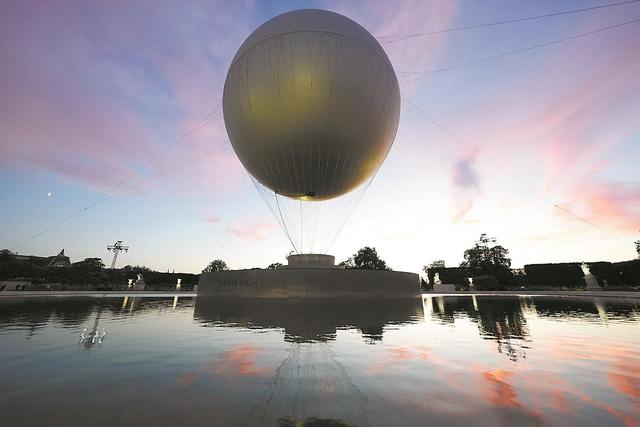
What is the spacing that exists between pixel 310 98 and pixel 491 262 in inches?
2855

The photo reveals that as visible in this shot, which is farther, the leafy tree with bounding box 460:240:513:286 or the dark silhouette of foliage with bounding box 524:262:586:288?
the leafy tree with bounding box 460:240:513:286

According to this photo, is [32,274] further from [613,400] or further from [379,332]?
[613,400]

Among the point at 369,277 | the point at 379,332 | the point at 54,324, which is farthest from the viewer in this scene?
the point at 369,277

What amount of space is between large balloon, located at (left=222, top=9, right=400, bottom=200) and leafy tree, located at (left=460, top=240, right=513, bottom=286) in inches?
2542

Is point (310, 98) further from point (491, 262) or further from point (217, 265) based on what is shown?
point (217, 265)

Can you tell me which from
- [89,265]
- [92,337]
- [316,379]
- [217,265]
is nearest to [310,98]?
[92,337]

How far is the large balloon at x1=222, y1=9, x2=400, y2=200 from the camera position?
48.8ft

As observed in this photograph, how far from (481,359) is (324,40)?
15060mm

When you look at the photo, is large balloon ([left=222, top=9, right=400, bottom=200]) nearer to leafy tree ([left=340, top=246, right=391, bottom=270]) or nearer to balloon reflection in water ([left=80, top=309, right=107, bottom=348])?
balloon reflection in water ([left=80, top=309, right=107, bottom=348])

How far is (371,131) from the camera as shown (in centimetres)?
1670

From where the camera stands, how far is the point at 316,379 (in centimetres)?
458

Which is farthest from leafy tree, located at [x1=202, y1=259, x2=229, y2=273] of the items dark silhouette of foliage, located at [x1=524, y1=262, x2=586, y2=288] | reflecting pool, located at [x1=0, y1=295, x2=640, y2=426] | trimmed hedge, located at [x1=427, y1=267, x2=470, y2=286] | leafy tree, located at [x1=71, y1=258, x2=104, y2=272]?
reflecting pool, located at [x1=0, y1=295, x2=640, y2=426]

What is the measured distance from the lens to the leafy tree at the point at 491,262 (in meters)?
68.1

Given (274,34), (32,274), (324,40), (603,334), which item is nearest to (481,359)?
(603,334)
